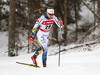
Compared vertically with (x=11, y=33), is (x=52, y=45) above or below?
below

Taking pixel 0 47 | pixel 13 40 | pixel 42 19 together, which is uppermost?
pixel 42 19

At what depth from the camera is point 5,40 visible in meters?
20.4

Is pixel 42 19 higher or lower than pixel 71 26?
higher

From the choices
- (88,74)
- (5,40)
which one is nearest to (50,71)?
(88,74)

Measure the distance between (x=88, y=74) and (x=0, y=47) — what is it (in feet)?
55.7

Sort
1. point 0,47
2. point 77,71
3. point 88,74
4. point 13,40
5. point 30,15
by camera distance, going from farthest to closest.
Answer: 1. point 0,47
2. point 30,15
3. point 13,40
4. point 77,71
5. point 88,74

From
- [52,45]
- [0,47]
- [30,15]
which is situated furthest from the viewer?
[0,47]

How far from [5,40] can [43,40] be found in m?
16.9

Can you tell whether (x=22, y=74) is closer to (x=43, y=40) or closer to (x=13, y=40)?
(x=43, y=40)

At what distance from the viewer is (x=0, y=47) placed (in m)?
19.0

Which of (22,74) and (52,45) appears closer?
(22,74)

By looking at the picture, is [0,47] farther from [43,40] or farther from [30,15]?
[43,40]

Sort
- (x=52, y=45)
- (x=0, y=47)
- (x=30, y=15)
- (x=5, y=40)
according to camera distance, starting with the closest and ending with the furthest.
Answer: (x=30, y=15)
(x=52, y=45)
(x=0, y=47)
(x=5, y=40)

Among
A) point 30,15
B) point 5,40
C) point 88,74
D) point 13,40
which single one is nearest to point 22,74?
point 88,74
